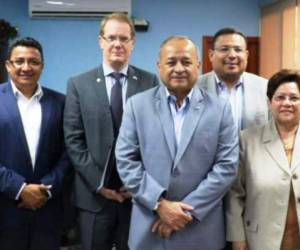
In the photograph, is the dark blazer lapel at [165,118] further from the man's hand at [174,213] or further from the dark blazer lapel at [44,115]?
the dark blazer lapel at [44,115]

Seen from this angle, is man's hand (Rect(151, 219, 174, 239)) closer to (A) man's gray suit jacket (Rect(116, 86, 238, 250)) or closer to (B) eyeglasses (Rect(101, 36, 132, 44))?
(A) man's gray suit jacket (Rect(116, 86, 238, 250))

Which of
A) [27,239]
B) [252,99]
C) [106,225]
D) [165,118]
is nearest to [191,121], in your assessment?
[165,118]

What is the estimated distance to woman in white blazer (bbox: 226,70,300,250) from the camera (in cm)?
206

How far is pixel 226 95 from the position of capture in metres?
2.48

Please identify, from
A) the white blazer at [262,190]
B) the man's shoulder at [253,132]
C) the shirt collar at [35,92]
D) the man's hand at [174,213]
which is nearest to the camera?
the man's hand at [174,213]

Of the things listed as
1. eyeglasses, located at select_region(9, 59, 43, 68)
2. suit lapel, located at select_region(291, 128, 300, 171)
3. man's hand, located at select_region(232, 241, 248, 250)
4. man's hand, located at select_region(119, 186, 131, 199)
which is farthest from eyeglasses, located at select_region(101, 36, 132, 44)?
man's hand, located at select_region(232, 241, 248, 250)

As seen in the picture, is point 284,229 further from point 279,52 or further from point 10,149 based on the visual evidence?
point 279,52

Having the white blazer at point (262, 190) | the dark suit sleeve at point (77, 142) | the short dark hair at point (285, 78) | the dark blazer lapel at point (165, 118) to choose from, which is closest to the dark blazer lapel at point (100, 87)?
the dark suit sleeve at point (77, 142)

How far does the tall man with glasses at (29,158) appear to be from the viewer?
2322 millimetres

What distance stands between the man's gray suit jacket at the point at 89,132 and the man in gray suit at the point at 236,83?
0.44m

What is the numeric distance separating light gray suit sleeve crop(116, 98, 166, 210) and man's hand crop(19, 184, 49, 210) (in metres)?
0.51

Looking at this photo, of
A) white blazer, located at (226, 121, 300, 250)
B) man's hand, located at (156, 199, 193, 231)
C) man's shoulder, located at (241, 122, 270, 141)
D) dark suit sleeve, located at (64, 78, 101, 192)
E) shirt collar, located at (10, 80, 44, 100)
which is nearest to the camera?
man's hand, located at (156, 199, 193, 231)

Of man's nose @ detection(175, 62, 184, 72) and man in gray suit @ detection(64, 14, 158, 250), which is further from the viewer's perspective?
man in gray suit @ detection(64, 14, 158, 250)

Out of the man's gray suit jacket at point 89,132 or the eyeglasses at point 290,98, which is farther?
the man's gray suit jacket at point 89,132
